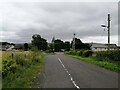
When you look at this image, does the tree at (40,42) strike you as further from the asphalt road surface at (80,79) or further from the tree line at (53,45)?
the asphalt road surface at (80,79)

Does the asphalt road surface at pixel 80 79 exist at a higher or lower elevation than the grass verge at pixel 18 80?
lower

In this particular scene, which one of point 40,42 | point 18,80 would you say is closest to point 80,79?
point 18,80

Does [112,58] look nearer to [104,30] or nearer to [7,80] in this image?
[104,30]

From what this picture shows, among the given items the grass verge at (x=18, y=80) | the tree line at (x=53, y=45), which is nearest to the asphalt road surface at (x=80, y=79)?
the grass verge at (x=18, y=80)

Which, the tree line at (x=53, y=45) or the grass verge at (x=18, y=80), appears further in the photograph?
the tree line at (x=53, y=45)

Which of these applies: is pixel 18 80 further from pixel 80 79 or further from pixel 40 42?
pixel 40 42

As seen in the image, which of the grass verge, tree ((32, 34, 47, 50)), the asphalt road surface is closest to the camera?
the grass verge

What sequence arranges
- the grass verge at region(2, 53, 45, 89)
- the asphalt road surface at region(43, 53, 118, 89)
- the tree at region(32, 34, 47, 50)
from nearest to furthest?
the grass verge at region(2, 53, 45, 89)
the asphalt road surface at region(43, 53, 118, 89)
the tree at region(32, 34, 47, 50)

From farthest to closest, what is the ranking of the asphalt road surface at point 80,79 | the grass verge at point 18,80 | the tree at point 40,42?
the tree at point 40,42
the asphalt road surface at point 80,79
the grass verge at point 18,80

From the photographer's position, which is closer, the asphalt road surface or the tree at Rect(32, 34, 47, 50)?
the asphalt road surface

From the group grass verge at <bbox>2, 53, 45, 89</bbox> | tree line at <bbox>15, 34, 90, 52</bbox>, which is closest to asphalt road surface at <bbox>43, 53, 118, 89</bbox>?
grass verge at <bbox>2, 53, 45, 89</bbox>

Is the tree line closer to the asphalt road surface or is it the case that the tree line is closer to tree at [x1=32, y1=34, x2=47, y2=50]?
tree at [x1=32, y1=34, x2=47, y2=50]

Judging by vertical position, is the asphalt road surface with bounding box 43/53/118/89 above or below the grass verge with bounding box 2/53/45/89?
below

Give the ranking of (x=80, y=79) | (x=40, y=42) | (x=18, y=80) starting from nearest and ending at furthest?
(x=18, y=80)
(x=80, y=79)
(x=40, y=42)
